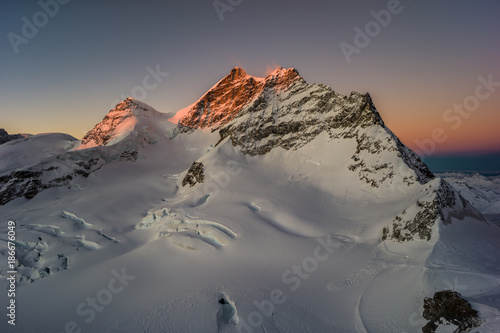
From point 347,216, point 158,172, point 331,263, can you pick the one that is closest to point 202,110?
point 158,172

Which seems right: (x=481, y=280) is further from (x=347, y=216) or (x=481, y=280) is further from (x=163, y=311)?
(x=163, y=311)

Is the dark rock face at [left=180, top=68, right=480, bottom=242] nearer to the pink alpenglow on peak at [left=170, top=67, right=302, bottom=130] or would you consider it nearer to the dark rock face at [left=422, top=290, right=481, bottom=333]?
the pink alpenglow on peak at [left=170, top=67, right=302, bottom=130]

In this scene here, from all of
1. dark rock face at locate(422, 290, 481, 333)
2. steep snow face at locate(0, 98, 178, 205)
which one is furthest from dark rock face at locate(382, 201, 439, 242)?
steep snow face at locate(0, 98, 178, 205)

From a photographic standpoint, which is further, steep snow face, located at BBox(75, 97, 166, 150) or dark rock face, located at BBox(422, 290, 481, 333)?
steep snow face, located at BBox(75, 97, 166, 150)

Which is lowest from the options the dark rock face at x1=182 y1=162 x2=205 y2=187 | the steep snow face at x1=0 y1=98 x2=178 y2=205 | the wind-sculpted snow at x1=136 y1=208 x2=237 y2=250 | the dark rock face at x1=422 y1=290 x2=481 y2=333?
the wind-sculpted snow at x1=136 y1=208 x2=237 y2=250

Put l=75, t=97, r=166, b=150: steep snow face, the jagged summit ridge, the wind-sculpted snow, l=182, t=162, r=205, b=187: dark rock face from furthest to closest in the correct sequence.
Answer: the jagged summit ridge, l=75, t=97, r=166, b=150: steep snow face, l=182, t=162, r=205, b=187: dark rock face, the wind-sculpted snow

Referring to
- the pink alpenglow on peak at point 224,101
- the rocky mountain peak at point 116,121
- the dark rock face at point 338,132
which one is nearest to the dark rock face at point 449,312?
the dark rock face at point 338,132
